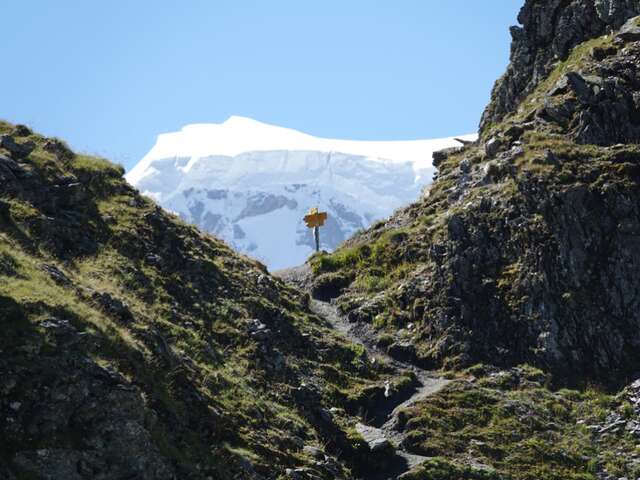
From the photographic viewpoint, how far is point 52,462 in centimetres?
2234

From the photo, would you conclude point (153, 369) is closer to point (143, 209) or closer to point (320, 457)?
point (320, 457)

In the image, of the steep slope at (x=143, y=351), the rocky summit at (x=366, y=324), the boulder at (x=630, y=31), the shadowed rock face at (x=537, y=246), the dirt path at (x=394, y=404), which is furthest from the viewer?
the boulder at (x=630, y=31)

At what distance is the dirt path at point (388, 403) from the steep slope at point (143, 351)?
2.33ft

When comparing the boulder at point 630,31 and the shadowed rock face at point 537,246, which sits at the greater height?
the boulder at point 630,31

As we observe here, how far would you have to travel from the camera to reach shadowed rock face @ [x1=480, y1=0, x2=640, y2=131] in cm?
5653

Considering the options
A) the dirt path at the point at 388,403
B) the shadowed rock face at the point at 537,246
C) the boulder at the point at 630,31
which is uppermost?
the boulder at the point at 630,31

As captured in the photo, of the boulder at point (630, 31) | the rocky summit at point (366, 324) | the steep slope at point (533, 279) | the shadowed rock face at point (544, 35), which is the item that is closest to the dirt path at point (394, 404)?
the rocky summit at point (366, 324)

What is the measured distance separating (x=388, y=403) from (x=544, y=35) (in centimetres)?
3129

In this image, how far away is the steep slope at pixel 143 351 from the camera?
2375 centimetres

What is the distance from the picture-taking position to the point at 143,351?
28.2m

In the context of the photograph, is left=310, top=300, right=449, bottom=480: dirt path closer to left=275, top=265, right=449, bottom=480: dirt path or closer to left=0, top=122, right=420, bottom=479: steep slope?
left=275, top=265, right=449, bottom=480: dirt path

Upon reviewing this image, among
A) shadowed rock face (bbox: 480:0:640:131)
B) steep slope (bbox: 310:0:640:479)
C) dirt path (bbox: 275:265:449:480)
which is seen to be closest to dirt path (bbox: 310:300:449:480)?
dirt path (bbox: 275:265:449:480)

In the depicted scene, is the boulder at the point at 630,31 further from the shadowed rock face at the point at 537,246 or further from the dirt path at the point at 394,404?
the dirt path at the point at 394,404

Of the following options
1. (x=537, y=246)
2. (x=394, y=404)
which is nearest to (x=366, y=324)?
(x=537, y=246)
